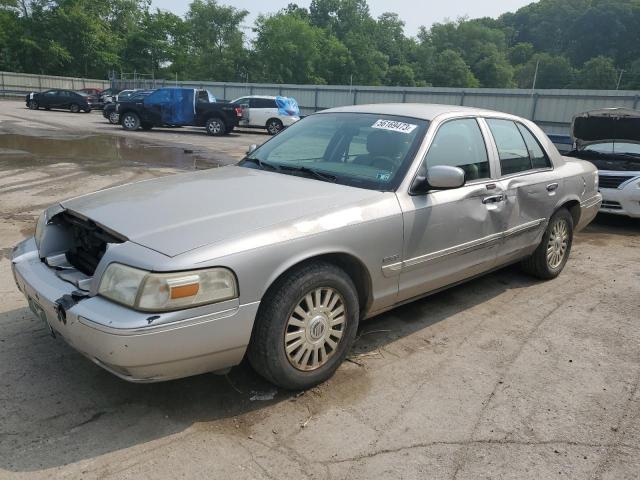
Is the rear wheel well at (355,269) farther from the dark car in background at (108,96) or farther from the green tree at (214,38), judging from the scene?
the green tree at (214,38)

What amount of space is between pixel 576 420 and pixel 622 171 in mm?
5964

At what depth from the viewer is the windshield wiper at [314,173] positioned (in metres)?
3.63

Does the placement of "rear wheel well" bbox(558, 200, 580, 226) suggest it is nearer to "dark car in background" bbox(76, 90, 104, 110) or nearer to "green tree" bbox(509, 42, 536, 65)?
"dark car in background" bbox(76, 90, 104, 110)

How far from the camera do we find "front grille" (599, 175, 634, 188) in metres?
7.58

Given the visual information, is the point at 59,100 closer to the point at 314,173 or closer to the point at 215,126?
the point at 215,126

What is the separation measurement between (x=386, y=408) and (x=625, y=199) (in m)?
6.16

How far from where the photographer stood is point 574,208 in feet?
17.5

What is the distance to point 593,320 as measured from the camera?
4.33m

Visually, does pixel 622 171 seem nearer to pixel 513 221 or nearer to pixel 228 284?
pixel 513 221

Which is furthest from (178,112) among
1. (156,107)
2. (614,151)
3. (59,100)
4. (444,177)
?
(444,177)

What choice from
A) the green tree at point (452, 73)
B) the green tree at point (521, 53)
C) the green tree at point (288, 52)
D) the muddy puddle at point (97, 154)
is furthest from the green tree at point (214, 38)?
the muddy puddle at point (97, 154)

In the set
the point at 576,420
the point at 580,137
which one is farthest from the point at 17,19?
the point at 576,420

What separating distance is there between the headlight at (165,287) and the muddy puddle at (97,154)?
28.3 ft

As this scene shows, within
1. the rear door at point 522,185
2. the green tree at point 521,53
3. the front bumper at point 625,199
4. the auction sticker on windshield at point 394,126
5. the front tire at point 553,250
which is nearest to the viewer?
the auction sticker on windshield at point 394,126
